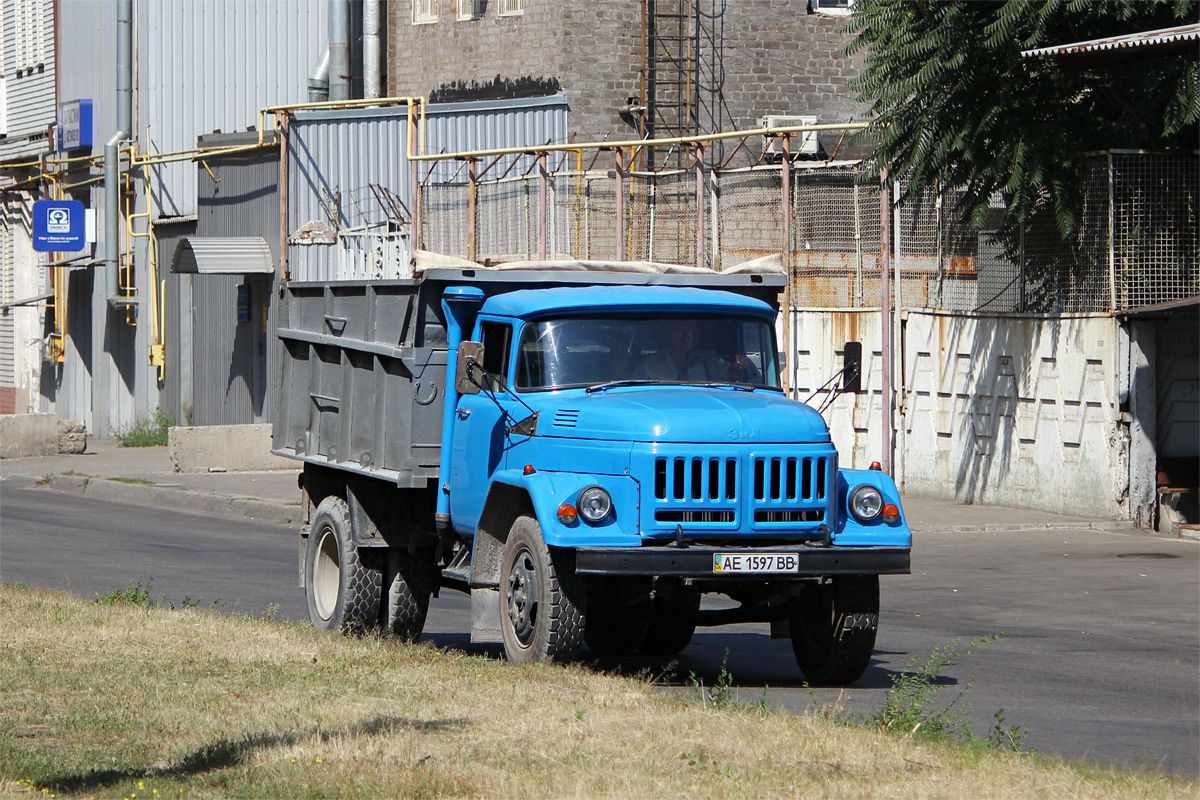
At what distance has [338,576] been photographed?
1169 centimetres

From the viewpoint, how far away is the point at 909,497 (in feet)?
68.4

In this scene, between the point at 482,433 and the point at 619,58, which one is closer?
the point at 482,433

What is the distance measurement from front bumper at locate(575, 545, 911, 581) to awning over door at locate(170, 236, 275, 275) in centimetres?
1994

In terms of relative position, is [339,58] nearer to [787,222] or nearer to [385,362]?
[787,222]

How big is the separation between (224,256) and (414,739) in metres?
21.9

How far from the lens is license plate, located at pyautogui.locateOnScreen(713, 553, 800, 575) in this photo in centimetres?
892

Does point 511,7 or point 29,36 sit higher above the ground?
point 29,36

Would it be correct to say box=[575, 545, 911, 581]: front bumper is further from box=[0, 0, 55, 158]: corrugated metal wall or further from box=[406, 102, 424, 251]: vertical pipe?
box=[0, 0, 55, 158]: corrugated metal wall

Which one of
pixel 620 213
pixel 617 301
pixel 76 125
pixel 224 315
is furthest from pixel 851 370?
pixel 76 125

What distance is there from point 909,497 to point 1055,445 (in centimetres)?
245

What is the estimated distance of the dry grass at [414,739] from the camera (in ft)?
21.0

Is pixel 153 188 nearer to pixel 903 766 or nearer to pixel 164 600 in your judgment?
pixel 164 600

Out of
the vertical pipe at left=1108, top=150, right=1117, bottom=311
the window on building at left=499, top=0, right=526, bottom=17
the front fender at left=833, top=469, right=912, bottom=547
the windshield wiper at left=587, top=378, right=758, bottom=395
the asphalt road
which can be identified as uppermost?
the window on building at left=499, top=0, right=526, bottom=17

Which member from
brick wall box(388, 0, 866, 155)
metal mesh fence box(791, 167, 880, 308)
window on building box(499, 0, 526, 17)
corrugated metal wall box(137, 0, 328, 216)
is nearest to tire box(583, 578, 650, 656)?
metal mesh fence box(791, 167, 880, 308)
